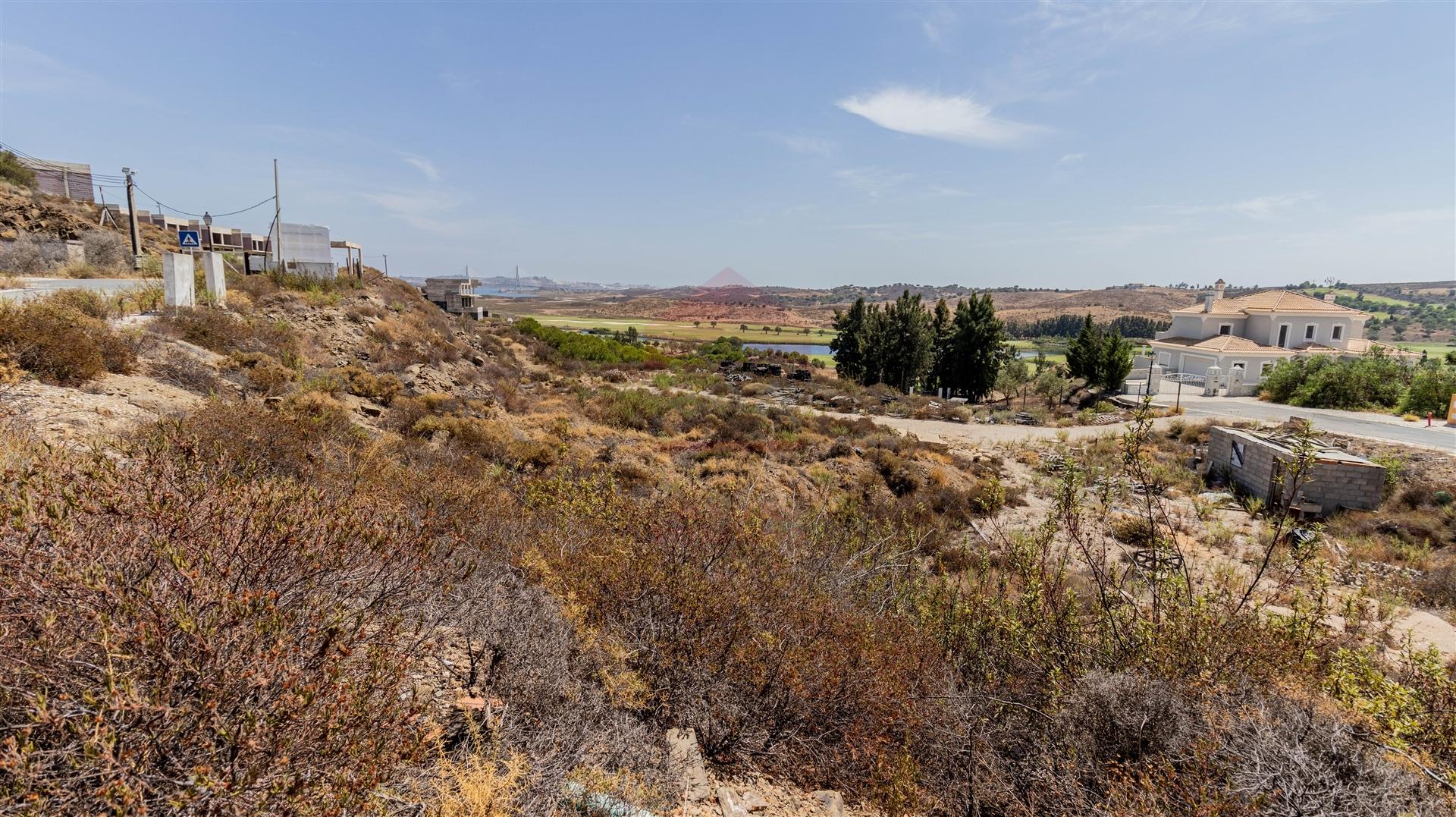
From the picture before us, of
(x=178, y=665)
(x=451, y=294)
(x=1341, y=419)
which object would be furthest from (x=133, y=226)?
(x=1341, y=419)

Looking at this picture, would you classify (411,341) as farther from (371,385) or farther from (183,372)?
(183,372)

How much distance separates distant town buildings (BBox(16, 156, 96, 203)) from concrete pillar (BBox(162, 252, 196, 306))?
88.1 ft

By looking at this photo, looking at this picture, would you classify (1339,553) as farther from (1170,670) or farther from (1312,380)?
(1312,380)

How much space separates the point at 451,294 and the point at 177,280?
2683 centimetres

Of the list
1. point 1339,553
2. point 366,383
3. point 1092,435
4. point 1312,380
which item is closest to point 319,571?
point 366,383

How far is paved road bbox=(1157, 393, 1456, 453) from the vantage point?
17.9m

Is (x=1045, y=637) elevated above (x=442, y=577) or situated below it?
below

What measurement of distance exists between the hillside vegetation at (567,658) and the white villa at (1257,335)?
3287cm

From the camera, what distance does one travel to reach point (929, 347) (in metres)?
38.1

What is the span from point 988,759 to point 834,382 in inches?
1356

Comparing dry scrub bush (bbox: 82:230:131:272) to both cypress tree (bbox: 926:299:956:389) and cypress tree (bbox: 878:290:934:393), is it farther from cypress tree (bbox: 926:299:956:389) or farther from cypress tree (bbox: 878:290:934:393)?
cypress tree (bbox: 926:299:956:389)

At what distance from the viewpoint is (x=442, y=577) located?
3650mm

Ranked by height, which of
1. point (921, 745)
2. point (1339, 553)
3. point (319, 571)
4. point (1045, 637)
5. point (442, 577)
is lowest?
point (1339, 553)

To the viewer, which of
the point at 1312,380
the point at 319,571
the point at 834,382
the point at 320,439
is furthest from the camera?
the point at 834,382
